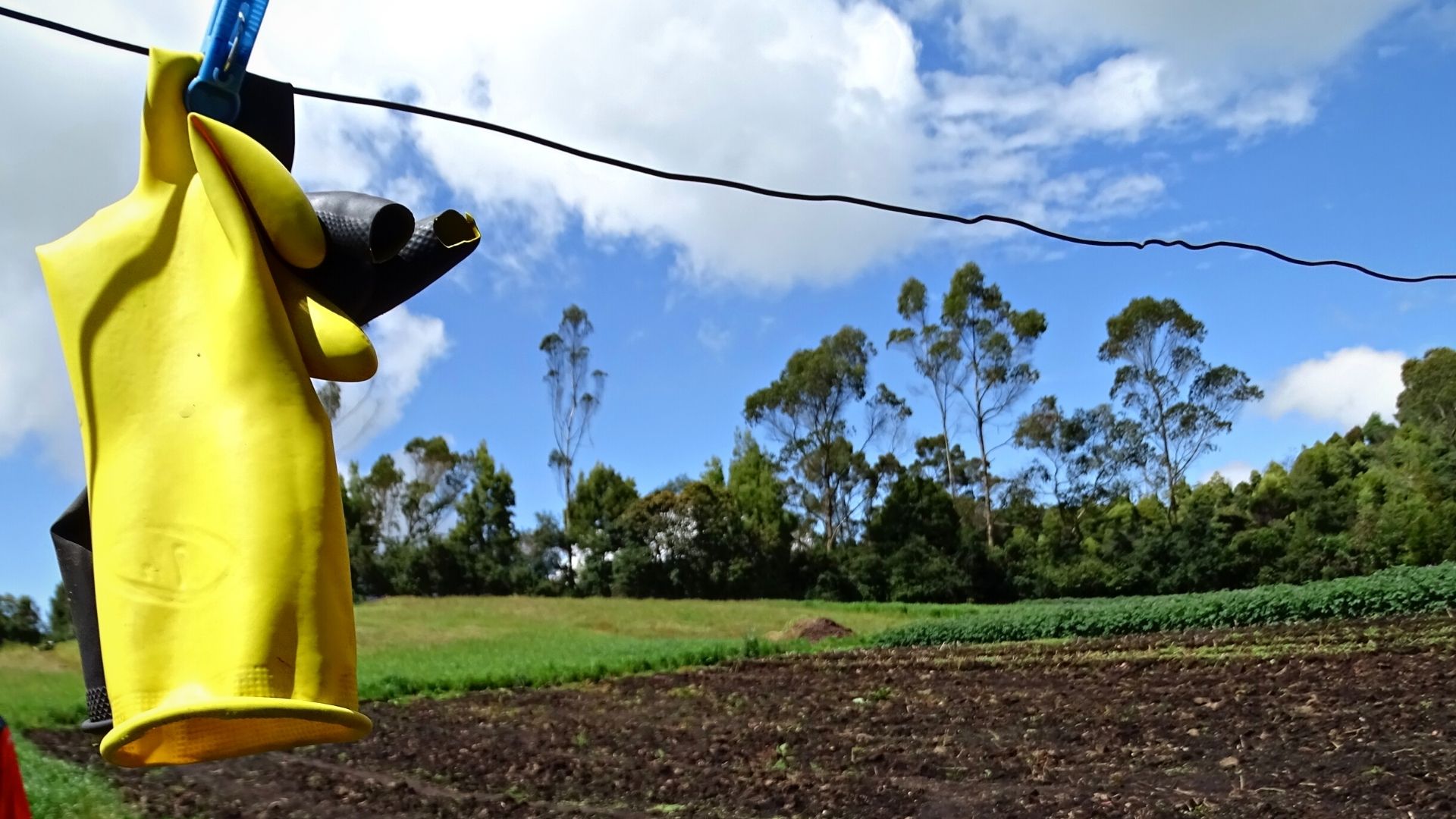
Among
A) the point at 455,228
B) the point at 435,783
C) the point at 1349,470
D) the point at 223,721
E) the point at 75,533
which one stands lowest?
the point at 435,783

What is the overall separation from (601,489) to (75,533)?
34.4 meters

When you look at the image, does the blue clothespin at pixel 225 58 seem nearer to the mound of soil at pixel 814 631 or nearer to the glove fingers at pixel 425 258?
the glove fingers at pixel 425 258

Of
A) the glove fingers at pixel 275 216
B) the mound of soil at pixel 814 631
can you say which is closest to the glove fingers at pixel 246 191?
the glove fingers at pixel 275 216

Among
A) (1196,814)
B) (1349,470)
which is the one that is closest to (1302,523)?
(1349,470)

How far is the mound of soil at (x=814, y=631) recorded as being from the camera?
18188 mm

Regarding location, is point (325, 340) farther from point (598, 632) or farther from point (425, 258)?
point (598, 632)

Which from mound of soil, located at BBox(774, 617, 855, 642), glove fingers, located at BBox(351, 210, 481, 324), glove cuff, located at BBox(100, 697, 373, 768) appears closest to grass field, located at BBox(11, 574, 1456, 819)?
mound of soil, located at BBox(774, 617, 855, 642)

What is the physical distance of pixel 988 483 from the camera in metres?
35.0

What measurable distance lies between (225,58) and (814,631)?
58.0 ft

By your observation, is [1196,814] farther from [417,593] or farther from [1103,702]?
[417,593]

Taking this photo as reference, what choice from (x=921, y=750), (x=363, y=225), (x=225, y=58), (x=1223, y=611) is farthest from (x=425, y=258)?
(x=1223, y=611)

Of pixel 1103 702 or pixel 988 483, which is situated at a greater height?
pixel 988 483

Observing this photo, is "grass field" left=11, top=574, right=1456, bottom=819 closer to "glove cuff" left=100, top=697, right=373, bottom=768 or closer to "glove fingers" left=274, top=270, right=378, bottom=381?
"glove cuff" left=100, top=697, right=373, bottom=768

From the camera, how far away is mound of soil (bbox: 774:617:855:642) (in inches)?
716
